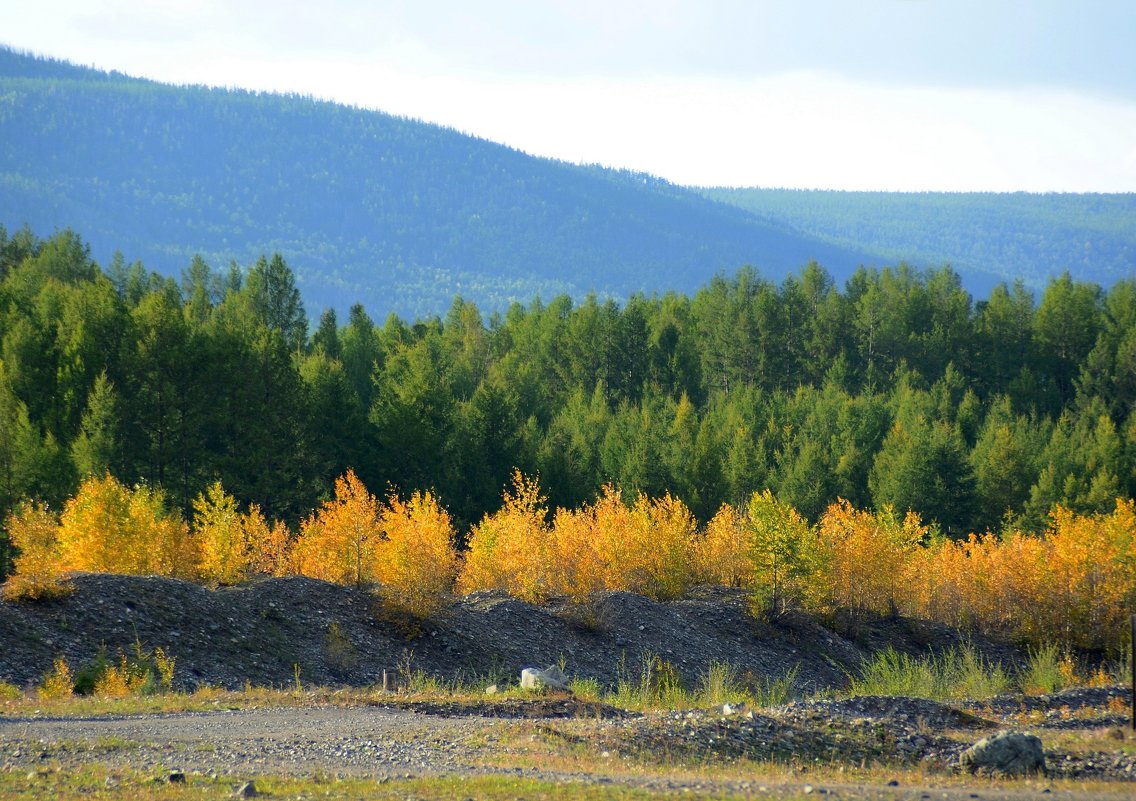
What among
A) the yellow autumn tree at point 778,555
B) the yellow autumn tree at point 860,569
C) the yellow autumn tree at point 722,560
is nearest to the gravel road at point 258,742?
the yellow autumn tree at point 778,555

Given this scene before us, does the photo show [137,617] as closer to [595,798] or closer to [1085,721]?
[595,798]

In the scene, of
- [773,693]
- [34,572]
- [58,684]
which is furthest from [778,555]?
[58,684]

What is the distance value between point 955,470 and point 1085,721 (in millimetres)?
48285

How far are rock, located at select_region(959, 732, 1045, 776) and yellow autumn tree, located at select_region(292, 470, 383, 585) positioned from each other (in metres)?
19.8

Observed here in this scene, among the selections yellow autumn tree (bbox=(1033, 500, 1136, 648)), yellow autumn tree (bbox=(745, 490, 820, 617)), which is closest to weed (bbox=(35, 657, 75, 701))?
yellow autumn tree (bbox=(745, 490, 820, 617))

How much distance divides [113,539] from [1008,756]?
2490 centimetres

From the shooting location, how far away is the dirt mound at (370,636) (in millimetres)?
26016

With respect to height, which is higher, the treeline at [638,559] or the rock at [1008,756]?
the rock at [1008,756]

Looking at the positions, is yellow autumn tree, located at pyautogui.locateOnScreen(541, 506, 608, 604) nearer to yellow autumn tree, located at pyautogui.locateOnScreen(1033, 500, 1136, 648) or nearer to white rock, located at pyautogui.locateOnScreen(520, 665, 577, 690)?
white rock, located at pyautogui.locateOnScreen(520, 665, 577, 690)

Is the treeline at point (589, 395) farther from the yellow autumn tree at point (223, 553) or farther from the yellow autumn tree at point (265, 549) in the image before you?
the yellow autumn tree at point (223, 553)

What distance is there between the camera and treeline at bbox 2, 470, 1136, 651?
1289 inches

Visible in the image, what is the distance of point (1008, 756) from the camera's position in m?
16.8

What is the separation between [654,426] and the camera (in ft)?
250

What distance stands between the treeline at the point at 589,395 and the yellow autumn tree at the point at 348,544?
11.0m
